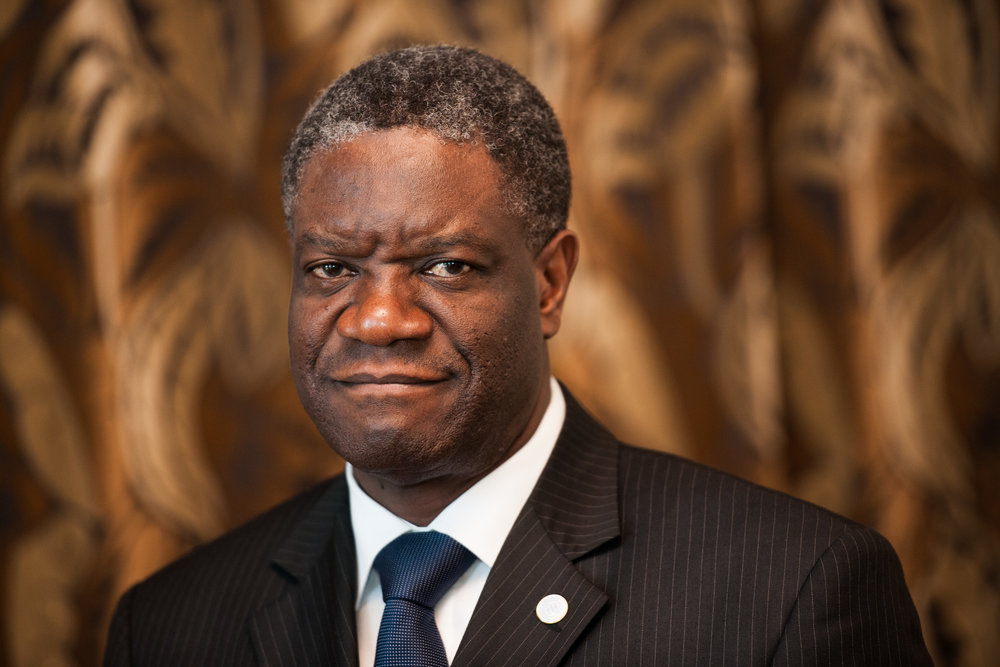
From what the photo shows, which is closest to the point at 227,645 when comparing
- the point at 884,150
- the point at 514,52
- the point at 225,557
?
the point at 225,557

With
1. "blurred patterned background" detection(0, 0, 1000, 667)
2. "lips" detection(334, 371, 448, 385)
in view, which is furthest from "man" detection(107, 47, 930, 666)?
"blurred patterned background" detection(0, 0, 1000, 667)

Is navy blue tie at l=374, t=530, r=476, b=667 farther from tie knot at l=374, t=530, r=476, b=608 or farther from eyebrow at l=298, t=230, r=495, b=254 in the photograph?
eyebrow at l=298, t=230, r=495, b=254

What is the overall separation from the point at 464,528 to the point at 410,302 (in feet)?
0.91

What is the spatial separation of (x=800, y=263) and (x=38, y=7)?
1.40 m

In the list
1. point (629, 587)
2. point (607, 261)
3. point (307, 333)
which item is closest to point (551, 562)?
point (629, 587)

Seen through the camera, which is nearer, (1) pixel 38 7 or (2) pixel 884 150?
(1) pixel 38 7

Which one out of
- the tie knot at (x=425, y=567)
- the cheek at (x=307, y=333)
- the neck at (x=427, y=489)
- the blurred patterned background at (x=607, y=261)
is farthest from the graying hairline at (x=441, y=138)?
the blurred patterned background at (x=607, y=261)

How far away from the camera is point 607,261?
1930 millimetres

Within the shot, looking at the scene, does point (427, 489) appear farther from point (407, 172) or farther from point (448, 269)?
point (407, 172)

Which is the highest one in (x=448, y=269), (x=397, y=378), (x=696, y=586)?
(x=448, y=269)

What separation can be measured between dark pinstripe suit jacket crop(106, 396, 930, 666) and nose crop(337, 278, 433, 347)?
265 millimetres

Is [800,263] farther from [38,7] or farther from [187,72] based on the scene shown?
[38,7]

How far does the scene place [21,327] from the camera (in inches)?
67.4

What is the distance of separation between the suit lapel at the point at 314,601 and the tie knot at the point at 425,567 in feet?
0.23
